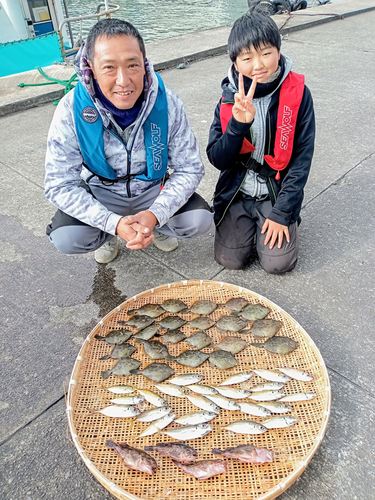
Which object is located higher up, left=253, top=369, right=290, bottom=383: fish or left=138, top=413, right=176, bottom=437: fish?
left=138, top=413, right=176, bottom=437: fish

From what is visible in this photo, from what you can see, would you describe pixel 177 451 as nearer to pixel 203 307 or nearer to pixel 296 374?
pixel 296 374

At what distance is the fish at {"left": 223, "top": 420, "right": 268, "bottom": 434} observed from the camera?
1.90 m

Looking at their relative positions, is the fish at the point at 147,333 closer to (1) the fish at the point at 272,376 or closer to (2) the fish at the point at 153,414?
(2) the fish at the point at 153,414

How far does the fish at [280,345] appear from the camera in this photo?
229 centimetres

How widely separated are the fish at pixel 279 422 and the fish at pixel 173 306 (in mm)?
913

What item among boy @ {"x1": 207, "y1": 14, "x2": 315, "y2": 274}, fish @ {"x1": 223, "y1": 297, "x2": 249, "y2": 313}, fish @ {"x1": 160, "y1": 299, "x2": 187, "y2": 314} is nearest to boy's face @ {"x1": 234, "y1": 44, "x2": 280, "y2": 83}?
boy @ {"x1": 207, "y1": 14, "x2": 315, "y2": 274}

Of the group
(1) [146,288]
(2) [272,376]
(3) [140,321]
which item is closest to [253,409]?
(2) [272,376]

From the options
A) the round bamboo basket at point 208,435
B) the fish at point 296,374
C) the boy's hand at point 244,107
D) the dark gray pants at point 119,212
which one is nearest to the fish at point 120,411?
the round bamboo basket at point 208,435

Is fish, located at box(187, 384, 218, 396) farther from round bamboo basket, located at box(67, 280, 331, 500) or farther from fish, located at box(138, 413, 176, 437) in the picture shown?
fish, located at box(138, 413, 176, 437)

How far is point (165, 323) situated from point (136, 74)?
1.54 metres

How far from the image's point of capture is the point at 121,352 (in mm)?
2324

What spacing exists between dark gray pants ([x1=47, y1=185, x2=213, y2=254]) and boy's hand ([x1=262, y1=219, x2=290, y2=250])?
0.44 m

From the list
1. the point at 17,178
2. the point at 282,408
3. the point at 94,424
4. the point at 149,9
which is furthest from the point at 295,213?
the point at 149,9

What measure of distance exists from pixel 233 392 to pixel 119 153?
170cm
